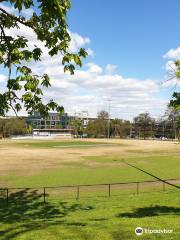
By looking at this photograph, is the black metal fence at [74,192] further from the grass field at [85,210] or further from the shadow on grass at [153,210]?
the shadow on grass at [153,210]

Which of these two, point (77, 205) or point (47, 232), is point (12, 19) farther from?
point (77, 205)

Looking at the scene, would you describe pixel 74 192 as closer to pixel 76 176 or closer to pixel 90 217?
pixel 76 176

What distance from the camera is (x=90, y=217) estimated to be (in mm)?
19734

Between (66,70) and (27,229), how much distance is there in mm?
5577

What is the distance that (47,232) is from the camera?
1211 cm

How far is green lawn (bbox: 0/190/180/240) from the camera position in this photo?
1170 centimetres

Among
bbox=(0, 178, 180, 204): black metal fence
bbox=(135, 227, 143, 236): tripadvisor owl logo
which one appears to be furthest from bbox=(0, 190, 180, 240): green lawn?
bbox=(0, 178, 180, 204): black metal fence

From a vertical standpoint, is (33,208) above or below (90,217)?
below

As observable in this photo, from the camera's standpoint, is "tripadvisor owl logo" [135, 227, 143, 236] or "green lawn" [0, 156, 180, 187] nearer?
"tripadvisor owl logo" [135, 227, 143, 236]

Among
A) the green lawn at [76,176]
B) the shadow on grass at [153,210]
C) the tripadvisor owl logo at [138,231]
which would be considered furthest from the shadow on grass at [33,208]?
the tripadvisor owl logo at [138,231]

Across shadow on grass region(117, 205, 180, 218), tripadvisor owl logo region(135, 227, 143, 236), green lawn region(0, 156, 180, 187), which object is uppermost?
tripadvisor owl logo region(135, 227, 143, 236)

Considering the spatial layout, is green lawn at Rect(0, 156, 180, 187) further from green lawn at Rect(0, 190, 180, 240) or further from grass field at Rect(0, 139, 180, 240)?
green lawn at Rect(0, 190, 180, 240)

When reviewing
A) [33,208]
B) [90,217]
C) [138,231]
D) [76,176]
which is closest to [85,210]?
[90,217]

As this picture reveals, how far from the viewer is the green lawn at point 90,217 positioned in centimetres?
1170
